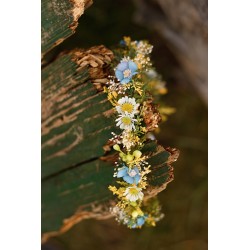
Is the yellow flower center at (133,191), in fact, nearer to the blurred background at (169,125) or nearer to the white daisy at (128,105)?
the white daisy at (128,105)

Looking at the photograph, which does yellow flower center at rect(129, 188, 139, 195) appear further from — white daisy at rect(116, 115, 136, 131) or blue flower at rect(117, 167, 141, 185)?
white daisy at rect(116, 115, 136, 131)

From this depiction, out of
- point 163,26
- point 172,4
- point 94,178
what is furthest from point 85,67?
point 163,26

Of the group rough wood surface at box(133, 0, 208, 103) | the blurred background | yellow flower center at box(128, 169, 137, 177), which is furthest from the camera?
the blurred background

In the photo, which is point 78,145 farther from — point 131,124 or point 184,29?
point 184,29

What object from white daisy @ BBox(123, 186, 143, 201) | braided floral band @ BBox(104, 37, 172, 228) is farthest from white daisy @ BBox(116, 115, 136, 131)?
white daisy @ BBox(123, 186, 143, 201)

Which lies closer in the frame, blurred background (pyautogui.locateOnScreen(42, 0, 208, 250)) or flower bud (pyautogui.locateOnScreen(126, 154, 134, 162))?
flower bud (pyautogui.locateOnScreen(126, 154, 134, 162))

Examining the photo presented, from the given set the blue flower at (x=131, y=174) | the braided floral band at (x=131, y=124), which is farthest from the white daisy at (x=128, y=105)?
the blue flower at (x=131, y=174)
